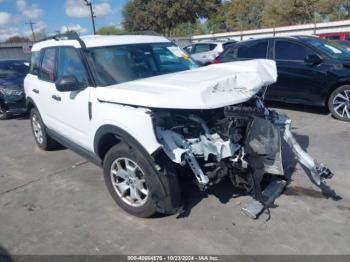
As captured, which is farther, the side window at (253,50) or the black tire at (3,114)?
the black tire at (3,114)

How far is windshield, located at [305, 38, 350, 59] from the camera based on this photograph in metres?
6.94

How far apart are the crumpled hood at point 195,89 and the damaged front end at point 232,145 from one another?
0.80 ft

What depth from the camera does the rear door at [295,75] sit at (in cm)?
689

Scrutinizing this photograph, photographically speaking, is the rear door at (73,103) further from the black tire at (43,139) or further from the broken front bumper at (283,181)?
the broken front bumper at (283,181)

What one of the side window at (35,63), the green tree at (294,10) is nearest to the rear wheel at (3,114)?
the side window at (35,63)

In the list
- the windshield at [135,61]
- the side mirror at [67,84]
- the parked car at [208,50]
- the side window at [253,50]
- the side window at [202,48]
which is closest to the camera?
the side mirror at [67,84]

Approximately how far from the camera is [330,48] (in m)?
7.18

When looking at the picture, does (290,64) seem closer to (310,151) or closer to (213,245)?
(310,151)

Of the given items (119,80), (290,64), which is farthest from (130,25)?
(119,80)

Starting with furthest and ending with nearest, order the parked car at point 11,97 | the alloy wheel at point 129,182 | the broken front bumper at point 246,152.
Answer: the parked car at point 11,97
the alloy wheel at point 129,182
the broken front bumper at point 246,152

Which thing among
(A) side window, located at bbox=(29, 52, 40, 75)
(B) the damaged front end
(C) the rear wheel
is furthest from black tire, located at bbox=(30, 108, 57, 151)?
(C) the rear wheel

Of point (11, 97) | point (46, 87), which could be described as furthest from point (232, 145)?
point (11, 97)

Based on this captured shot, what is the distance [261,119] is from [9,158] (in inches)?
181

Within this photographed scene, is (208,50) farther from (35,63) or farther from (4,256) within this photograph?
(4,256)
